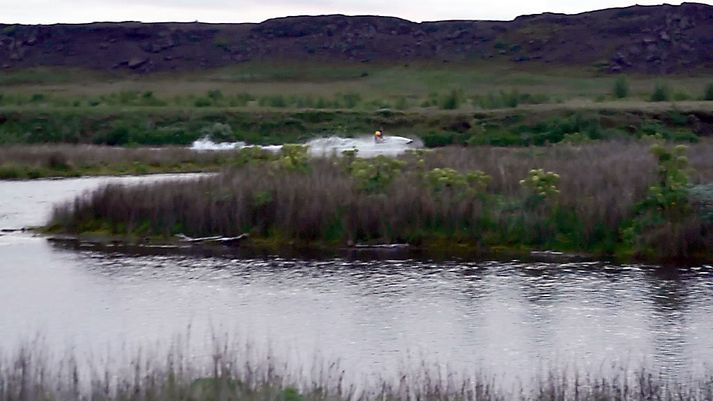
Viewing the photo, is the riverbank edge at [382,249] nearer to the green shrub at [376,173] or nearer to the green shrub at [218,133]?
the green shrub at [376,173]

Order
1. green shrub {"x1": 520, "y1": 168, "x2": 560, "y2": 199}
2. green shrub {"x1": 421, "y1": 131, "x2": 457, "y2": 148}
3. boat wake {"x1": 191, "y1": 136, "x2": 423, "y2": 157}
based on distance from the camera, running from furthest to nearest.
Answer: green shrub {"x1": 421, "y1": 131, "x2": 457, "y2": 148}, boat wake {"x1": 191, "y1": 136, "x2": 423, "y2": 157}, green shrub {"x1": 520, "y1": 168, "x2": 560, "y2": 199}

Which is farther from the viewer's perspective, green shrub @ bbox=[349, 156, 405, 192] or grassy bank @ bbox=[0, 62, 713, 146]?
grassy bank @ bbox=[0, 62, 713, 146]

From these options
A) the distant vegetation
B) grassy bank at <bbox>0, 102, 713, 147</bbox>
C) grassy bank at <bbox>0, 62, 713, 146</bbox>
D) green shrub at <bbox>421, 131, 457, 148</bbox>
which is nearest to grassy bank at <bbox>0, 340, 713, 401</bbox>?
grassy bank at <bbox>0, 62, 713, 146</bbox>

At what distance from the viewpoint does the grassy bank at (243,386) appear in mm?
8625

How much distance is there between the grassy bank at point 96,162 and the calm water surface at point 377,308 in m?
16.4

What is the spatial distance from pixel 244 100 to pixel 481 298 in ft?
155

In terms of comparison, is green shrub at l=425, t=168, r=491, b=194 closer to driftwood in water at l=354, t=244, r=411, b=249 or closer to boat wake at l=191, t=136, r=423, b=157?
driftwood in water at l=354, t=244, r=411, b=249

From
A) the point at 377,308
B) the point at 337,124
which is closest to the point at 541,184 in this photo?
the point at 377,308

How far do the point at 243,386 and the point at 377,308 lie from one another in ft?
22.7

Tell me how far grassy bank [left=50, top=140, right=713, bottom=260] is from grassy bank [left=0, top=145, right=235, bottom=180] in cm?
1363

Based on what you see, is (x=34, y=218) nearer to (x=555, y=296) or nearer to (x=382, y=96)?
(x=555, y=296)

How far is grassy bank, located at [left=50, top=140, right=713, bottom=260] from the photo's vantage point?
19578 millimetres

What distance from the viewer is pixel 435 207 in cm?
2094

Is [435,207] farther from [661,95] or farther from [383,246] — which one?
[661,95]
